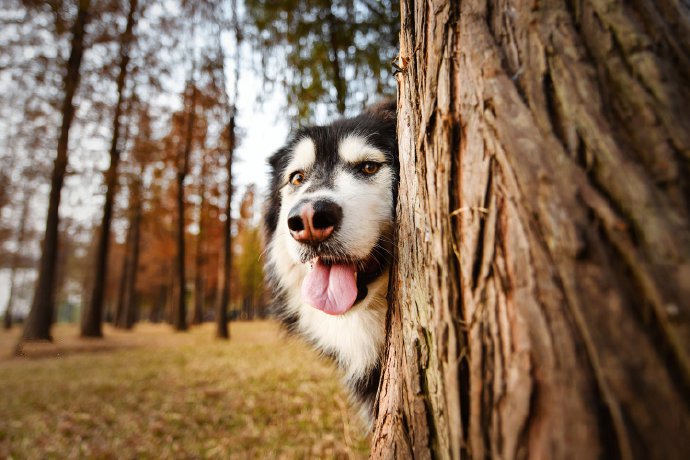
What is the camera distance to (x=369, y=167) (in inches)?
101

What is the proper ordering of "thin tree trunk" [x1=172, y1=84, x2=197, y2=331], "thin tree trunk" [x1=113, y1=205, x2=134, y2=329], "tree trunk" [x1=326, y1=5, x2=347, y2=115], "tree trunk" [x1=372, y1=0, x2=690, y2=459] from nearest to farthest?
"tree trunk" [x1=372, y1=0, x2=690, y2=459]
"tree trunk" [x1=326, y1=5, x2=347, y2=115]
"thin tree trunk" [x1=172, y1=84, x2=197, y2=331]
"thin tree trunk" [x1=113, y1=205, x2=134, y2=329]

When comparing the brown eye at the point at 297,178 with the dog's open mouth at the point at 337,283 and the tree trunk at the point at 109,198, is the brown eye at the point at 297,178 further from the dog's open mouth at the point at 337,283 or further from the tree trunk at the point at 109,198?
the tree trunk at the point at 109,198

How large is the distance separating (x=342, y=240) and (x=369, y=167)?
731mm

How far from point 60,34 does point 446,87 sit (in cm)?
1207

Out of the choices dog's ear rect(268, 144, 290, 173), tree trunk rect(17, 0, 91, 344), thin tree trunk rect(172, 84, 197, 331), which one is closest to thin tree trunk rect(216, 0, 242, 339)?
thin tree trunk rect(172, 84, 197, 331)

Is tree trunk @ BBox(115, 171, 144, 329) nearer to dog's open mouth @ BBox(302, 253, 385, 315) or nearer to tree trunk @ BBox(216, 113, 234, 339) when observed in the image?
tree trunk @ BBox(216, 113, 234, 339)

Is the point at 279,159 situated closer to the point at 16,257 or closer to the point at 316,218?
the point at 316,218

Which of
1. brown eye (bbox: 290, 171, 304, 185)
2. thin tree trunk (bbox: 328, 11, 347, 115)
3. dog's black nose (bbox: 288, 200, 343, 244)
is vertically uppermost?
thin tree trunk (bbox: 328, 11, 347, 115)

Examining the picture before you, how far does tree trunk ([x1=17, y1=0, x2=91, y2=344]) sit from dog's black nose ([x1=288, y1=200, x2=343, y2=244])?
10.9m

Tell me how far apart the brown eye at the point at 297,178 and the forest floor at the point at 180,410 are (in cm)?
143

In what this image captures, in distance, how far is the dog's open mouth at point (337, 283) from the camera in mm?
2104

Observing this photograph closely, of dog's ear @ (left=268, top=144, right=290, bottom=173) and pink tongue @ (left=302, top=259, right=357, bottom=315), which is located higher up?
dog's ear @ (left=268, top=144, right=290, bottom=173)

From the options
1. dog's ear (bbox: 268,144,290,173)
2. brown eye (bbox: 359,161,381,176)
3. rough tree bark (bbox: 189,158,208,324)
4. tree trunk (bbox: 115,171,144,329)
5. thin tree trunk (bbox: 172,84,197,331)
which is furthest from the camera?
tree trunk (bbox: 115,171,144,329)

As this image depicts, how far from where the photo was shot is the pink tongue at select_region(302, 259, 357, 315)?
6.85ft
